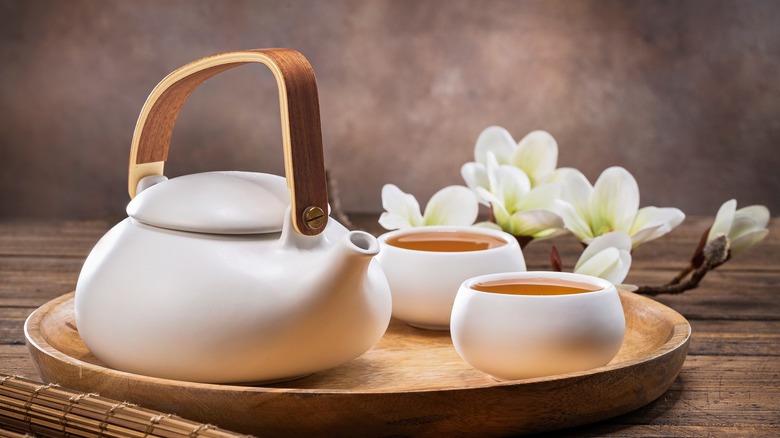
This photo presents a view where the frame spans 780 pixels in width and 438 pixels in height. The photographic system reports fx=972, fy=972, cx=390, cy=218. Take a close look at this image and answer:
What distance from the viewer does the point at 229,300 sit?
27.6 inches

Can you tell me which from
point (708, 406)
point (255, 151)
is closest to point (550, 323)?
point (708, 406)

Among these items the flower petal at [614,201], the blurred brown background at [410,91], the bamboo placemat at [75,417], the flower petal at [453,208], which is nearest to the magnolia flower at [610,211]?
the flower petal at [614,201]

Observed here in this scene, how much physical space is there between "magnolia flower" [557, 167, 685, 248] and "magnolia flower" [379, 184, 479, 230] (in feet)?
0.35

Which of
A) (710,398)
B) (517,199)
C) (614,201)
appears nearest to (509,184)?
(517,199)

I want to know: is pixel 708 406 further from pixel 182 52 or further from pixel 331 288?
pixel 182 52

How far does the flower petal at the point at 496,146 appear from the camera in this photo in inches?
46.0

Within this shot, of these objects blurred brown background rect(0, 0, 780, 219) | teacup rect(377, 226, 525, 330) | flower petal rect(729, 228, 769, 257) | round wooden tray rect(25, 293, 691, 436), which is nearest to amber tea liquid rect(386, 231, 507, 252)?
teacup rect(377, 226, 525, 330)

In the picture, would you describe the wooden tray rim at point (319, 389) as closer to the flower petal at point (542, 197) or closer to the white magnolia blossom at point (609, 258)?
the white magnolia blossom at point (609, 258)

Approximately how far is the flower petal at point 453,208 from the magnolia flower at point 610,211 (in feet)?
0.34

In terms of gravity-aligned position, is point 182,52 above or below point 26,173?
above

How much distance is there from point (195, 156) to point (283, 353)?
201 centimetres

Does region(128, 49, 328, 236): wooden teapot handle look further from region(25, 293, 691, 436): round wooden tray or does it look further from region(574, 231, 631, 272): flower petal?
region(574, 231, 631, 272): flower petal

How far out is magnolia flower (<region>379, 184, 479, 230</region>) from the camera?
1110 millimetres

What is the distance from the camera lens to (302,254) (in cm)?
73
